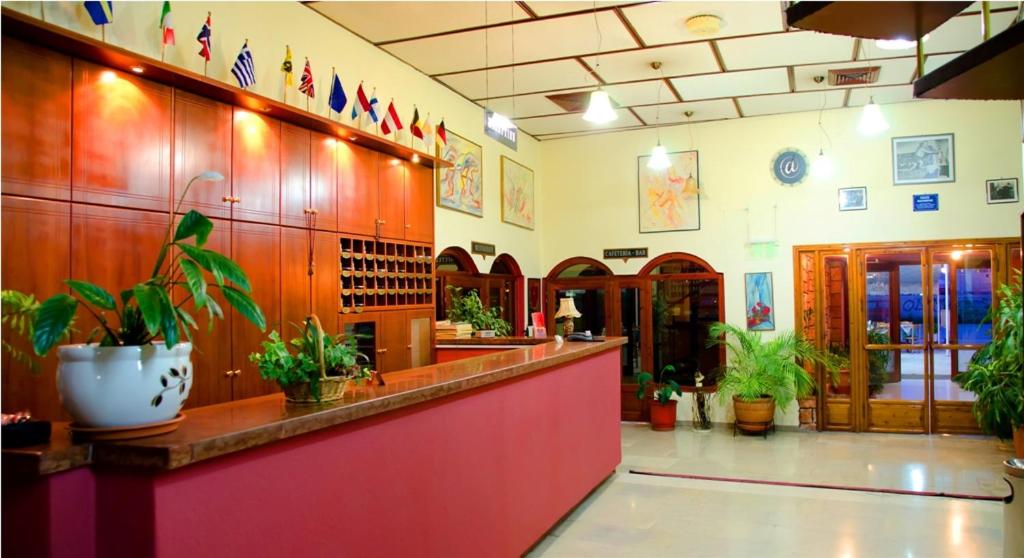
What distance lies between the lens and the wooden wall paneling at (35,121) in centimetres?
319

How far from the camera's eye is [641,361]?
9852mm

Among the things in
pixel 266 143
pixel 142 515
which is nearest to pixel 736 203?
pixel 266 143

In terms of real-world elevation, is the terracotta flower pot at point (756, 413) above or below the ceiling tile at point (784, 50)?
below

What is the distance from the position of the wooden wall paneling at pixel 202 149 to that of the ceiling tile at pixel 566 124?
17.6ft

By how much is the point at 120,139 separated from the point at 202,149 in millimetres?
539

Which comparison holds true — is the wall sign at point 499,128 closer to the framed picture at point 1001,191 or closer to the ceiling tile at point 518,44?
the ceiling tile at point 518,44

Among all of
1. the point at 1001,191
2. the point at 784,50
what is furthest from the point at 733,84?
the point at 1001,191

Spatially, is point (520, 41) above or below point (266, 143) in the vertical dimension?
above

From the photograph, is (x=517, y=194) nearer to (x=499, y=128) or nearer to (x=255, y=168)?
(x=499, y=128)

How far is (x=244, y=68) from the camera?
15.1 feet

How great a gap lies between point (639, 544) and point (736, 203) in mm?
5804

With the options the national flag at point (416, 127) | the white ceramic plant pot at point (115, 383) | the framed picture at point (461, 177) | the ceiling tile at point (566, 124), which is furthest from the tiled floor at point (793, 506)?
the ceiling tile at point (566, 124)

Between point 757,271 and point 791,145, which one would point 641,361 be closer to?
point 757,271

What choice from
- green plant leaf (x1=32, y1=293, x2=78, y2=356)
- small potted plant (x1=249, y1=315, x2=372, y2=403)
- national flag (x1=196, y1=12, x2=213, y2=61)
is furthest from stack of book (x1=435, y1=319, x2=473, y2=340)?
green plant leaf (x1=32, y1=293, x2=78, y2=356)
